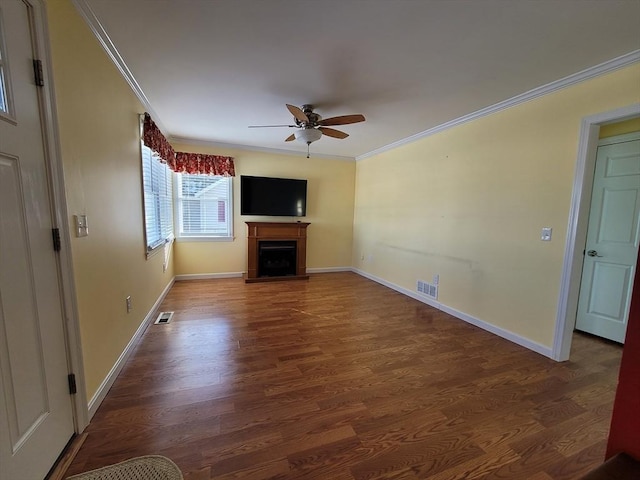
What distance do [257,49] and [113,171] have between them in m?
1.41

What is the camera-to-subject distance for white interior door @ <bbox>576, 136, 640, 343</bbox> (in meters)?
2.59

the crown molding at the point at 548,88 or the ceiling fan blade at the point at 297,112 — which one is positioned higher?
the crown molding at the point at 548,88

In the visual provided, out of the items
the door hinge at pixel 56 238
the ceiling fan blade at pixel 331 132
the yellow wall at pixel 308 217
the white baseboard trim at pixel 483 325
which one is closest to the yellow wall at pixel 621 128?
the white baseboard trim at pixel 483 325

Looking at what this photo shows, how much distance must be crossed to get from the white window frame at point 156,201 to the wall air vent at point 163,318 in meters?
0.74

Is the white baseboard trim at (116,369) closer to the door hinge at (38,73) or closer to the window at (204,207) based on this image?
the door hinge at (38,73)

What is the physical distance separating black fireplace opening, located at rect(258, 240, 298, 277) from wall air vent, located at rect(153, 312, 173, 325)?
191 cm

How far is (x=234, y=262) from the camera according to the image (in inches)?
201

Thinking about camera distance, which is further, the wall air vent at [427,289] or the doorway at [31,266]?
the wall air vent at [427,289]

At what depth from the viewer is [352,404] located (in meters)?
1.80

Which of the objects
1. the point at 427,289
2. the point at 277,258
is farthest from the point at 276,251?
the point at 427,289

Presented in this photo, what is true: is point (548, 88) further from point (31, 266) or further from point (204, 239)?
point (204, 239)

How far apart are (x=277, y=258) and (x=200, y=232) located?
57.2 inches

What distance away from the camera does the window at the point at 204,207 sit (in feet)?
15.4

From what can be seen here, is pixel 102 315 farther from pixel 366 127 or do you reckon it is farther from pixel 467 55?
pixel 366 127
